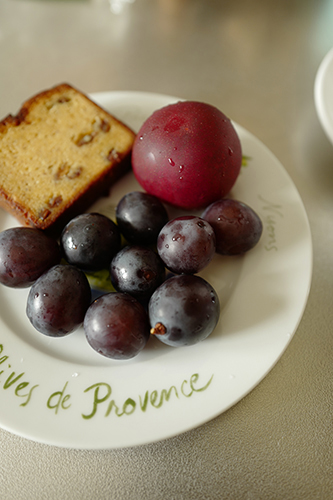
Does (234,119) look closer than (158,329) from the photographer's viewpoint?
No

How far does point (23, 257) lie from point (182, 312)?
0.35m

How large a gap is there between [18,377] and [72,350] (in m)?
0.12

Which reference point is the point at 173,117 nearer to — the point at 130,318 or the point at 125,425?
the point at 130,318

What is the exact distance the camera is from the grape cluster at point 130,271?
0.69 metres

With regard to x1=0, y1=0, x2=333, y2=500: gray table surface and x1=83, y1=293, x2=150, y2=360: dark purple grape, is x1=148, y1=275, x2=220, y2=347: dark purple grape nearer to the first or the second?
x1=83, y1=293, x2=150, y2=360: dark purple grape

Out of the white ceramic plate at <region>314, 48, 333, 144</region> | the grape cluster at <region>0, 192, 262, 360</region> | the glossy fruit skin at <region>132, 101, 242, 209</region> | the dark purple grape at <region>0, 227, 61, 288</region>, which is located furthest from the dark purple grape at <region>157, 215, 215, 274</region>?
the white ceramic plate at <region>314, 48, 333, 144</region>

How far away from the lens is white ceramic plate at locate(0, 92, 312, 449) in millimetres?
675

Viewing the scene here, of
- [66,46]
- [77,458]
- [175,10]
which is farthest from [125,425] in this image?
[175,10]

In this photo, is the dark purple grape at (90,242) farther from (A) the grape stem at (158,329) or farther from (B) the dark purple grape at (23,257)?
(A) the grape stem at (158,329)

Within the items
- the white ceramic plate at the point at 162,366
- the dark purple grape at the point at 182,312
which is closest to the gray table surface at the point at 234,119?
the white ceramic plate at the point at 162,366

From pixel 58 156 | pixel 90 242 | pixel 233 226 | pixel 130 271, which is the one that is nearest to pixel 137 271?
pixel 130 271

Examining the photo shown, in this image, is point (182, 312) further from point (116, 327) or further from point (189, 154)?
point (189, 154)

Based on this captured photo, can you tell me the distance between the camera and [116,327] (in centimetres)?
68

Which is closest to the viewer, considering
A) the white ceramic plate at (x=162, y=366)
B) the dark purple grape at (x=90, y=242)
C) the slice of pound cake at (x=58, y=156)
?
the white ceramic plate at (x=162, y=366)
